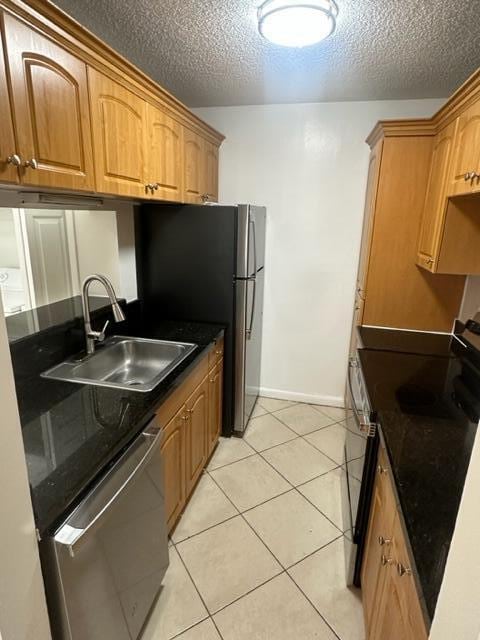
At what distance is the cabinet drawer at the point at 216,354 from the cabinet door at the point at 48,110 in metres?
1.22

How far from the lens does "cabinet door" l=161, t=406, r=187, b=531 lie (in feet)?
5.47

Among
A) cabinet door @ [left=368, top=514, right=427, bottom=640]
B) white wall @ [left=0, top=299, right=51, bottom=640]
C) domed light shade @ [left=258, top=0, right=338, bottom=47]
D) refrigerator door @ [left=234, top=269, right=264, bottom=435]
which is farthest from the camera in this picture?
refrigerator door @ [left=234, top=269, right=264, bottom=435]

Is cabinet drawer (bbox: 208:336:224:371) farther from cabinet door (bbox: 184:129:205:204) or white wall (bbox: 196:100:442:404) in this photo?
cabinet door (bbox: 184:129:205:204)

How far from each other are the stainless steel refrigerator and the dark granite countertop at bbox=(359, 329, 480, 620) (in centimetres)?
84

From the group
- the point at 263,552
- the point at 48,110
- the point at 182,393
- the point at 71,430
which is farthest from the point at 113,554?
the point at 48,110

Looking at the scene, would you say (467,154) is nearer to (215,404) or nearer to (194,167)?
(194,167)

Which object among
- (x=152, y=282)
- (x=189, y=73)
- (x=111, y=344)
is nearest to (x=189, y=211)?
(x=152, y=282)

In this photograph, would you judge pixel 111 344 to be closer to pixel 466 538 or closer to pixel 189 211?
pixel 189 211

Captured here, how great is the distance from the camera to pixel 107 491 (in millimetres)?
1092

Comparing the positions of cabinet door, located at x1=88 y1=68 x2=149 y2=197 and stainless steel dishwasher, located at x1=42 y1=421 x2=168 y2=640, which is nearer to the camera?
stainless steel dishwasher, located at x1=42 y1=421 x2=168 y2=640

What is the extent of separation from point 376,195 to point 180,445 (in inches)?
73.5

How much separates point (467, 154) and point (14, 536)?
2.06 m

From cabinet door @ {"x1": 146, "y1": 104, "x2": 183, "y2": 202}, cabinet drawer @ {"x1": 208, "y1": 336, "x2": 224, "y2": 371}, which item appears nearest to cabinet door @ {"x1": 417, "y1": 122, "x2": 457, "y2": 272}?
cabinet drawer @ {"x1": 208, "y1": 336, "x2": 224, "y2": 371}

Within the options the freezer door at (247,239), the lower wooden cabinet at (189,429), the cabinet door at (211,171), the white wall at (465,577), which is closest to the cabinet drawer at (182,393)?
the lower wooden cabinet at (189,429)
